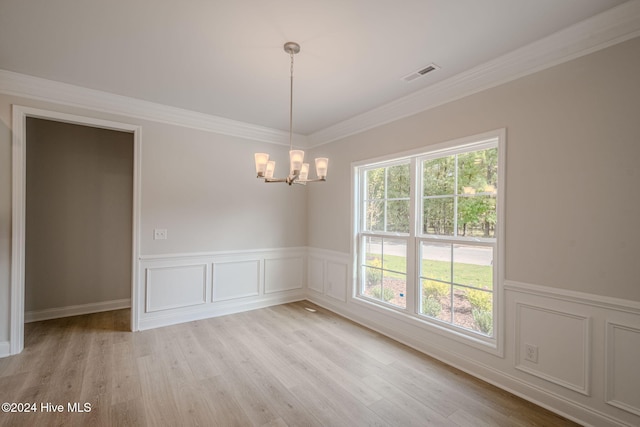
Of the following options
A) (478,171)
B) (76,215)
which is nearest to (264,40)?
(478,171)

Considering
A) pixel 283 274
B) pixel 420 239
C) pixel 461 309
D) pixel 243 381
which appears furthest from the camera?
pixel 283 274

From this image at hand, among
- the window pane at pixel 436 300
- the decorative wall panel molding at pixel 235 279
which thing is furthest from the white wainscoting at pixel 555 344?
the decorative wall panel molding at pixel 235 279

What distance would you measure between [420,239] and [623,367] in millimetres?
1726

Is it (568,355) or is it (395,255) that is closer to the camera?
(568,355)

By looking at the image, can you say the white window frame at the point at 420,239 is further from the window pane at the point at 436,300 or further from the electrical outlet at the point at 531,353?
the electrical outlet at the point at 531,353

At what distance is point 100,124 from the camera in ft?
10.9

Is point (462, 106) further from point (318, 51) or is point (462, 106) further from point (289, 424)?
point (289, 424)

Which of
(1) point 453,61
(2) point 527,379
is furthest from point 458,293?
(1) point 453,61

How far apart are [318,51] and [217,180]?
242 cm

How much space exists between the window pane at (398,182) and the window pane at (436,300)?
105 cm

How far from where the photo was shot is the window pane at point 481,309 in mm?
2609

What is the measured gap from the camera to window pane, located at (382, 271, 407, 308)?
11.0 ft

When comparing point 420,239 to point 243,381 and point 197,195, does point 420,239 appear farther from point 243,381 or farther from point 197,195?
point 197,195

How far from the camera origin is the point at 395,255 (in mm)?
3492
